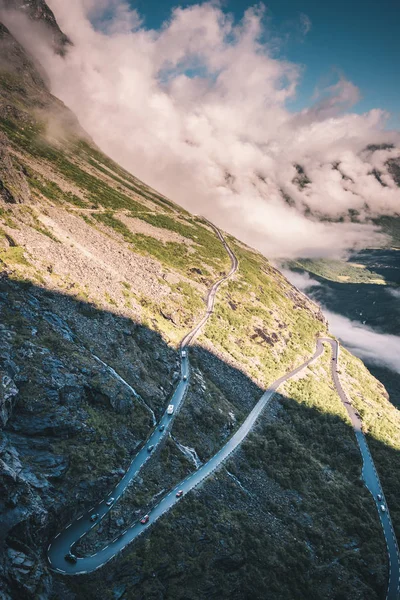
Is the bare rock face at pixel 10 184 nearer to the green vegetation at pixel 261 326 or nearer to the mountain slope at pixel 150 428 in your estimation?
the mountain slope at pixel 150 428

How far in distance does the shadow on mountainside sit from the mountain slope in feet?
0.67

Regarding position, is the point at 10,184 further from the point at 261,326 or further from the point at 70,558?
the point at 70,558

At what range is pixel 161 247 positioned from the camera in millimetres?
121188

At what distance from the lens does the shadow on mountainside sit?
31281 mm

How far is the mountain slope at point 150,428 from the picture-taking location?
33.2 metres

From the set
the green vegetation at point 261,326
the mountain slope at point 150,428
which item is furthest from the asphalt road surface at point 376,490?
the green vegetation at point 261,326

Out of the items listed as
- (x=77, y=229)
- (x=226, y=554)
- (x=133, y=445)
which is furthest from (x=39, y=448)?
(x=77, y=229)

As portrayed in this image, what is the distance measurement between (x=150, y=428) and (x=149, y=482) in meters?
8.56

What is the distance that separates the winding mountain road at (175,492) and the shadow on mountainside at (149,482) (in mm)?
962

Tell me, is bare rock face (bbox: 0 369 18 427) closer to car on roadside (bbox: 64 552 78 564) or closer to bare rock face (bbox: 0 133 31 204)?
car on roadside (bbox: 64 552 78 564)

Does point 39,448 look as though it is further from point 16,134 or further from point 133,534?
point 16,134

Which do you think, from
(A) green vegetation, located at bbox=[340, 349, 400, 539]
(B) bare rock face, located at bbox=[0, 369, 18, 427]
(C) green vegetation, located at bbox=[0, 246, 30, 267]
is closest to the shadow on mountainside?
(B) bare rock face, located at bbox=[0, 369, 18, 427]

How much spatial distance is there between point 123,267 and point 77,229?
20196 mm

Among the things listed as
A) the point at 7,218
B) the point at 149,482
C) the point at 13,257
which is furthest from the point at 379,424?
the point at 7,218
